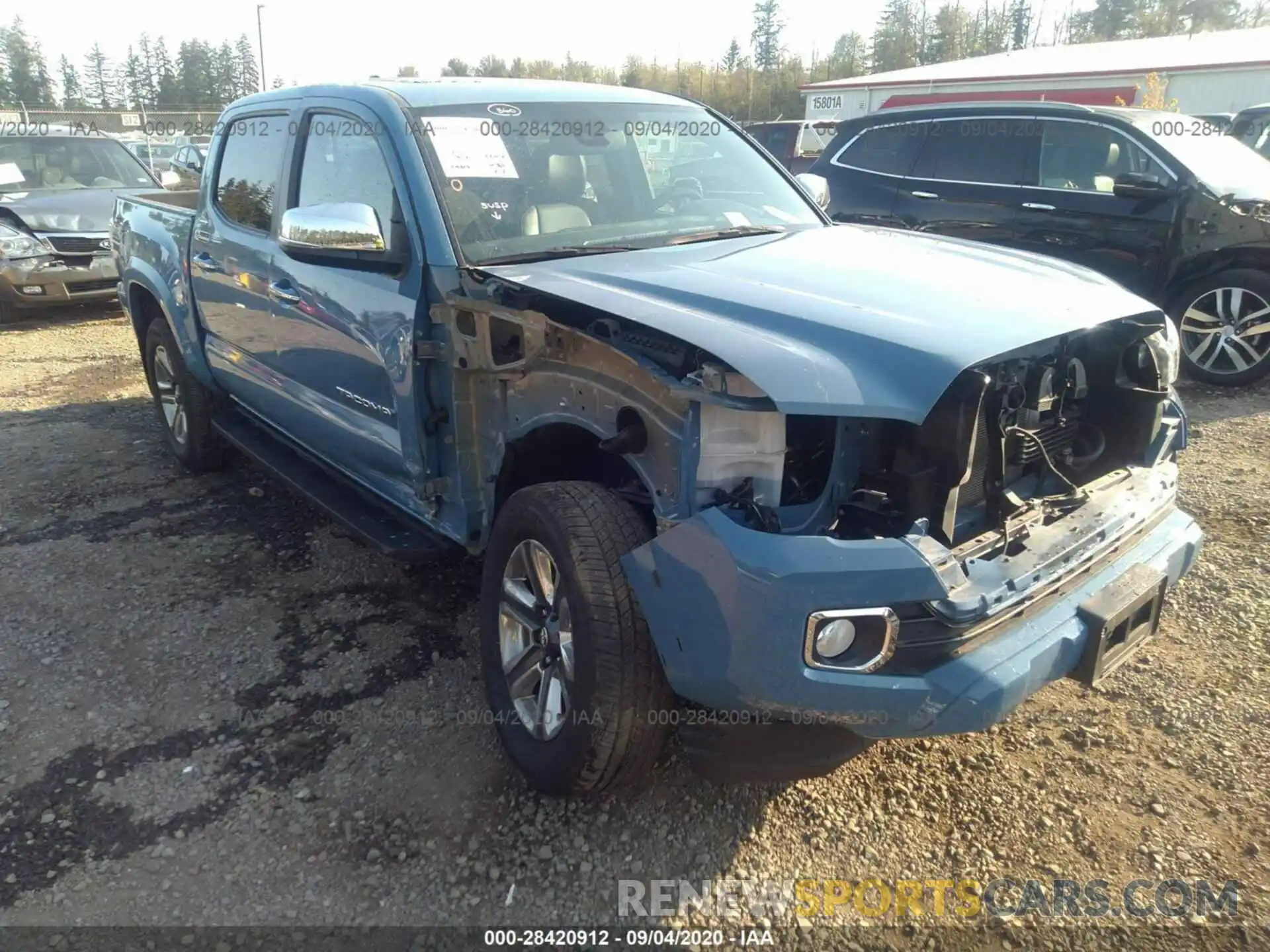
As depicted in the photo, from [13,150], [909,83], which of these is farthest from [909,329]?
[909,83]

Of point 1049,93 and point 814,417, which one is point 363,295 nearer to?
point 814,417

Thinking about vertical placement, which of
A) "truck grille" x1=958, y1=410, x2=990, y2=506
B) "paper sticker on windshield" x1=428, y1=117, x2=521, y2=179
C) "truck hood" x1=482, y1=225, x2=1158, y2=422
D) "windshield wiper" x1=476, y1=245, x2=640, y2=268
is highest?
"paper sticker on windshield" x1=428, y1=117, x2=521, y2=179

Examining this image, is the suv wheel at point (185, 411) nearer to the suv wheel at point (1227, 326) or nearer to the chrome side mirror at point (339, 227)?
the chrome side mirror at point (339, 227)

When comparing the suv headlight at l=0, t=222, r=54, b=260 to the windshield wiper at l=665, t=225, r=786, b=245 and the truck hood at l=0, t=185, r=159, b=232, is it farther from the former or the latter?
the windshield wiper at l=665, t=225, r=786, b=245

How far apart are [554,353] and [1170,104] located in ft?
87.9

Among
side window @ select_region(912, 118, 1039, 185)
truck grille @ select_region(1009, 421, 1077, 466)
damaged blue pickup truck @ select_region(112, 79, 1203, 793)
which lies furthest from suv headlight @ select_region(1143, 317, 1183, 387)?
side window @ select_region(912, 118, 1039, 185)

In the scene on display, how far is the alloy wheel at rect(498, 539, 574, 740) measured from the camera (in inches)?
98.4

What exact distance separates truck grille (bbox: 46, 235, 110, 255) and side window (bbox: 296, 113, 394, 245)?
6678mm

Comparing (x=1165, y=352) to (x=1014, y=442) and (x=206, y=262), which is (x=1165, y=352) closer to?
(x=1014, y=442)

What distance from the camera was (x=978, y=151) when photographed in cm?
720

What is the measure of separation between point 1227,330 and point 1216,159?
50.1 inches

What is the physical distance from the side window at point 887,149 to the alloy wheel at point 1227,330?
7.84 feet

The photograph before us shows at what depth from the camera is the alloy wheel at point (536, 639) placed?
8.20ft

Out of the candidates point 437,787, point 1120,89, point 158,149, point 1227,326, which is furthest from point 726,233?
point 158,149
